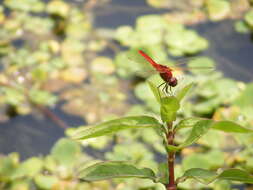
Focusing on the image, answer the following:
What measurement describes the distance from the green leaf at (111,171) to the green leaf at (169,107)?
16 centimetres

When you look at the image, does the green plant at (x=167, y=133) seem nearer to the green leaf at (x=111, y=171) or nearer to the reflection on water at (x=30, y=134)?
the green leaf at (x=111, y=171)

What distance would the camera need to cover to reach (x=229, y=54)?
2096 millimetres

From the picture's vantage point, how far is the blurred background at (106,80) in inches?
63.4

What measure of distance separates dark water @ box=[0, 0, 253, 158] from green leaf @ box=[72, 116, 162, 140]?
92cm

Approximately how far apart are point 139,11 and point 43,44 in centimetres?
59

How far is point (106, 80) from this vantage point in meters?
2.00

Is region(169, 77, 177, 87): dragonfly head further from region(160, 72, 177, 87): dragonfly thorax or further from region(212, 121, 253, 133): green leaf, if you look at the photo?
region(212, 121, 253, 133): green leaf

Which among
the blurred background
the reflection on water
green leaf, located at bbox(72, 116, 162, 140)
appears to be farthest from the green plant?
the reflection on water

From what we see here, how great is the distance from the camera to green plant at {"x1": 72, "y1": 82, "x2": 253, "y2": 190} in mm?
844

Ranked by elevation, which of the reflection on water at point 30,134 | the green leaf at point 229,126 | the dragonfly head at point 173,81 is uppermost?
the reflection on water at point 30,134

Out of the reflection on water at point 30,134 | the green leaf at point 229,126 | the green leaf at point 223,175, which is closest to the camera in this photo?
the green leaf at point 229,126

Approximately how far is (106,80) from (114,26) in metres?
0.43

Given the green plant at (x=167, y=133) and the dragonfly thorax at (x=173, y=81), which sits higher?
the dragonfly thorax at (x=173, y=81)

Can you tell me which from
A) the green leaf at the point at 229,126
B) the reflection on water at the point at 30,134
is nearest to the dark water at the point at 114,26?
the reflection on water at the point at 30,134
